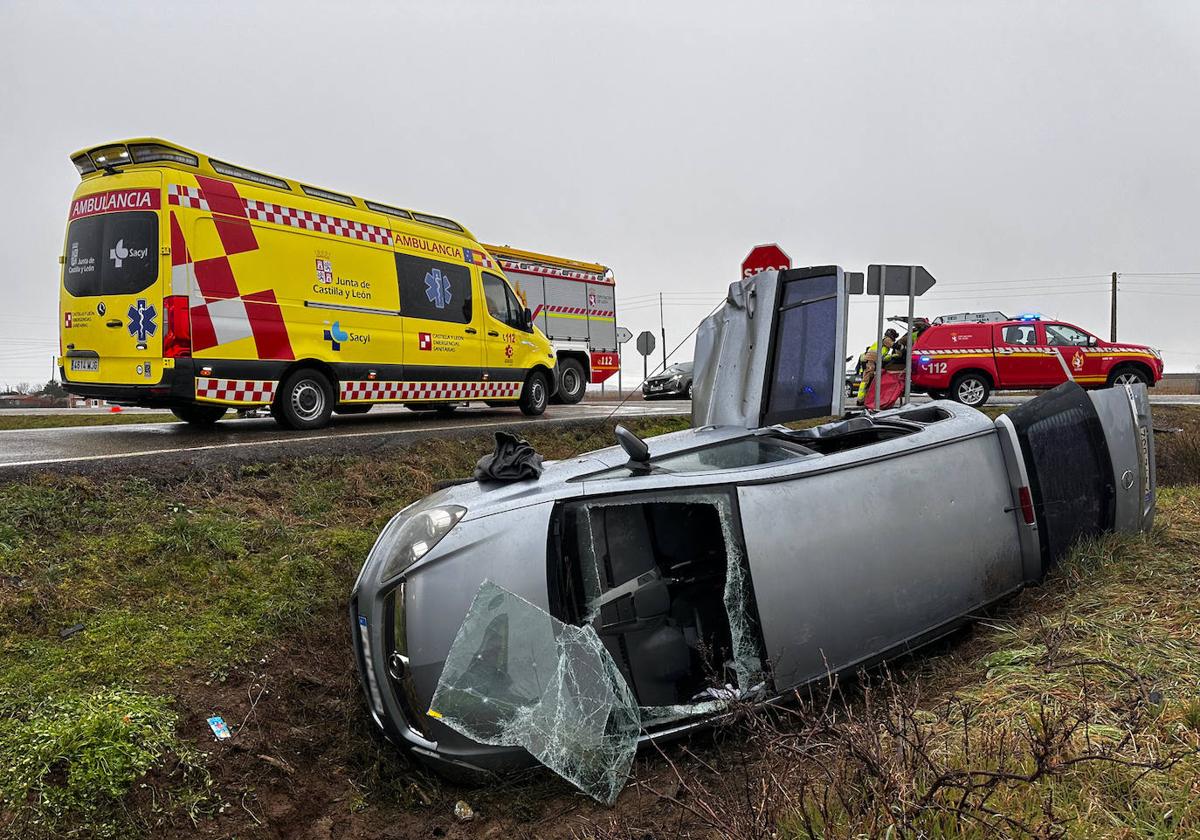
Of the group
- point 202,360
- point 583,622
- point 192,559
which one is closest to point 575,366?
point 202,360

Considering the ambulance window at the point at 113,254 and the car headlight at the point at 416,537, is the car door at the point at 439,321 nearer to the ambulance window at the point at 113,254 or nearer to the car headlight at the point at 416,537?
the ambulance window at the point at 113,254

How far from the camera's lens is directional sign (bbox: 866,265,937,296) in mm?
8562

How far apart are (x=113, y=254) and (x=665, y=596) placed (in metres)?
6.33

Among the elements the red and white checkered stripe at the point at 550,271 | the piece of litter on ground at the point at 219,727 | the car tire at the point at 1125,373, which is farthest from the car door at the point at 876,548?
the red and white checkered stripe at the point at 550,271

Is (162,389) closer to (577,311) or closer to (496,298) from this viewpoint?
(496,298)

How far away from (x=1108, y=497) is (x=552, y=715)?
3.18 meters

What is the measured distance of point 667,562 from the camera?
11.6ft

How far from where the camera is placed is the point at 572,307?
17.1 meters

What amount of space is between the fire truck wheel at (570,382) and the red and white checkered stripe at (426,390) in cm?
262

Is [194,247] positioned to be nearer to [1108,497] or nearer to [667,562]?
[667,562]

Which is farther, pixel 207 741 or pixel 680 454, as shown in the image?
pixel 680 454

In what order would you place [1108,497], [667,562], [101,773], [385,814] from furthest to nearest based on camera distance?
[1108,497], [667,562], [385,814], [101,773]

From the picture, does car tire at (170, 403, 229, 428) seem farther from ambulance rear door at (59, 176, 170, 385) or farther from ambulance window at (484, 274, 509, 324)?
ambulance window at (484, 274, 509, 324)

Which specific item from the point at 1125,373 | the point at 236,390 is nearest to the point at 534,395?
the point at 236,390
